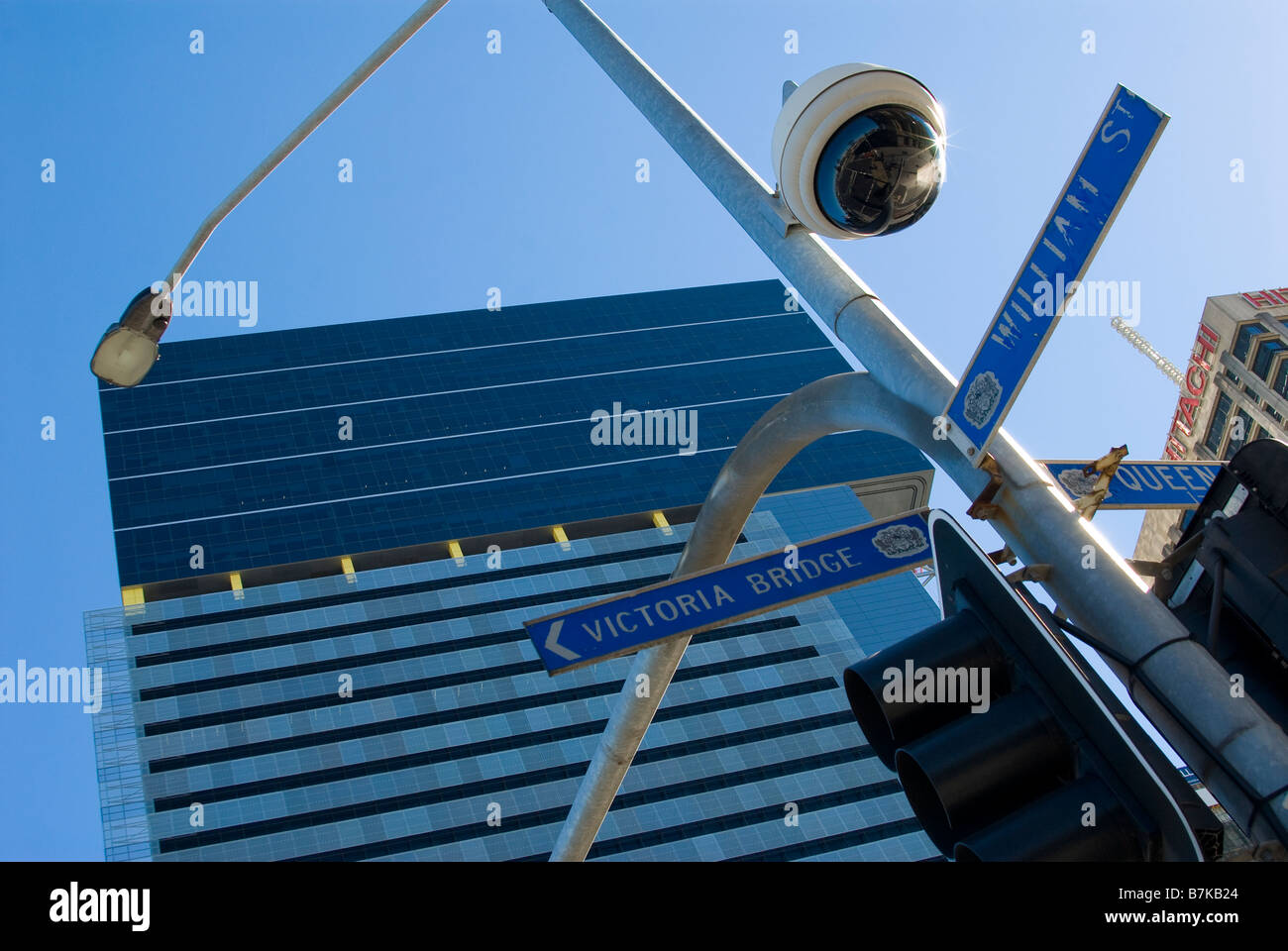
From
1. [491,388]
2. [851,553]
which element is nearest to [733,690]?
[491,388]

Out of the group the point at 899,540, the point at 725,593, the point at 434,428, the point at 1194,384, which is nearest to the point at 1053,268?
the point at 899,540

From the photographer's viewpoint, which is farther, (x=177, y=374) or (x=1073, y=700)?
(x=177, y=374)

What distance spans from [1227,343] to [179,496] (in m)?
79.0

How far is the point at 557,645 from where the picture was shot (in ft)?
18.0

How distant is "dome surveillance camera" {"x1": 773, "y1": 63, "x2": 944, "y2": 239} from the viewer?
4965mm

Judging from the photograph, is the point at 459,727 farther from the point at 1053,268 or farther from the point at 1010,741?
the point at 1010,741

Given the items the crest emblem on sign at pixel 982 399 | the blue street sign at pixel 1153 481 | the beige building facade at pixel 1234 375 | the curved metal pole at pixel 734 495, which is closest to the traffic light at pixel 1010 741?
the crest emblem on sign at pixel 982 399

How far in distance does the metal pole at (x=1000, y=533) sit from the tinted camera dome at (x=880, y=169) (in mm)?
357

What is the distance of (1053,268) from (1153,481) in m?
2.25

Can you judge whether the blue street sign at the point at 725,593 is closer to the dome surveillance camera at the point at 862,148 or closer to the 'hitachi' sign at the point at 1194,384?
the dome surveillance camera at the point at 862,148

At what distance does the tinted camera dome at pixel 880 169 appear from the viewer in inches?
198

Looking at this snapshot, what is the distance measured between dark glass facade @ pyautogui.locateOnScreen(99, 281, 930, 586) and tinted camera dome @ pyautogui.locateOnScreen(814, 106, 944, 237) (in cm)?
10555
